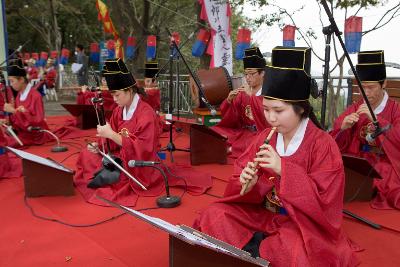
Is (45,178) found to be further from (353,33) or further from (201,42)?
(201,42)

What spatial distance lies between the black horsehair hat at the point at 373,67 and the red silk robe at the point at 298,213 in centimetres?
175

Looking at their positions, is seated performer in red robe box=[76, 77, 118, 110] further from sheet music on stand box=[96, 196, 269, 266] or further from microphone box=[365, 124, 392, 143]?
sheet music on stand box=[96, 196, 269, 266]

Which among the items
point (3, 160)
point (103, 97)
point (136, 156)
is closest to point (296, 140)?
point (136, 156)

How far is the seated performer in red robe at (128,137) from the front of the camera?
4.04m

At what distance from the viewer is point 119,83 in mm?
4047

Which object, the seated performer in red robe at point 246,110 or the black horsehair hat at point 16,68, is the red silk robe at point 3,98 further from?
the seated performer in red robe at point 246,110

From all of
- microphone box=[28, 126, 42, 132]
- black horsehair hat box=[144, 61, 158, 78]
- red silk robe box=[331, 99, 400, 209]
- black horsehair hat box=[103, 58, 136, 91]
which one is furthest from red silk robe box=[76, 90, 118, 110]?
red silk robe box=[331, 99, 400, 209]

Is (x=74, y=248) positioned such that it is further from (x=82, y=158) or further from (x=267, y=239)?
(x=82, y=158)

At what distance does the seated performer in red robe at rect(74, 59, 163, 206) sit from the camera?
13.3 ft

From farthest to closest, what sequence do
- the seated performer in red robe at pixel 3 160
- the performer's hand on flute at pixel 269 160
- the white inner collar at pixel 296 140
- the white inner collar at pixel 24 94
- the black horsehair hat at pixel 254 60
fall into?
the white inner collar at pixel 24 94
the black horsehair hat at pixel 254 60
the seated performer in red robe at pixel 3 160
the white inner collar at pixel 296 140
the performer's hand on flute at pixel 269 160

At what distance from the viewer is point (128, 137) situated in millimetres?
4055

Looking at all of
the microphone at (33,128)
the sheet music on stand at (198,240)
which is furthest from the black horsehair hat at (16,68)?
the sheet music on stand at (198,240)

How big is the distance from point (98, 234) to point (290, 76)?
6.83 ft

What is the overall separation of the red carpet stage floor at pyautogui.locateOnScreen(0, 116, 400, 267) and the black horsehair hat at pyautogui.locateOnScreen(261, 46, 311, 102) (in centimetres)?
142
